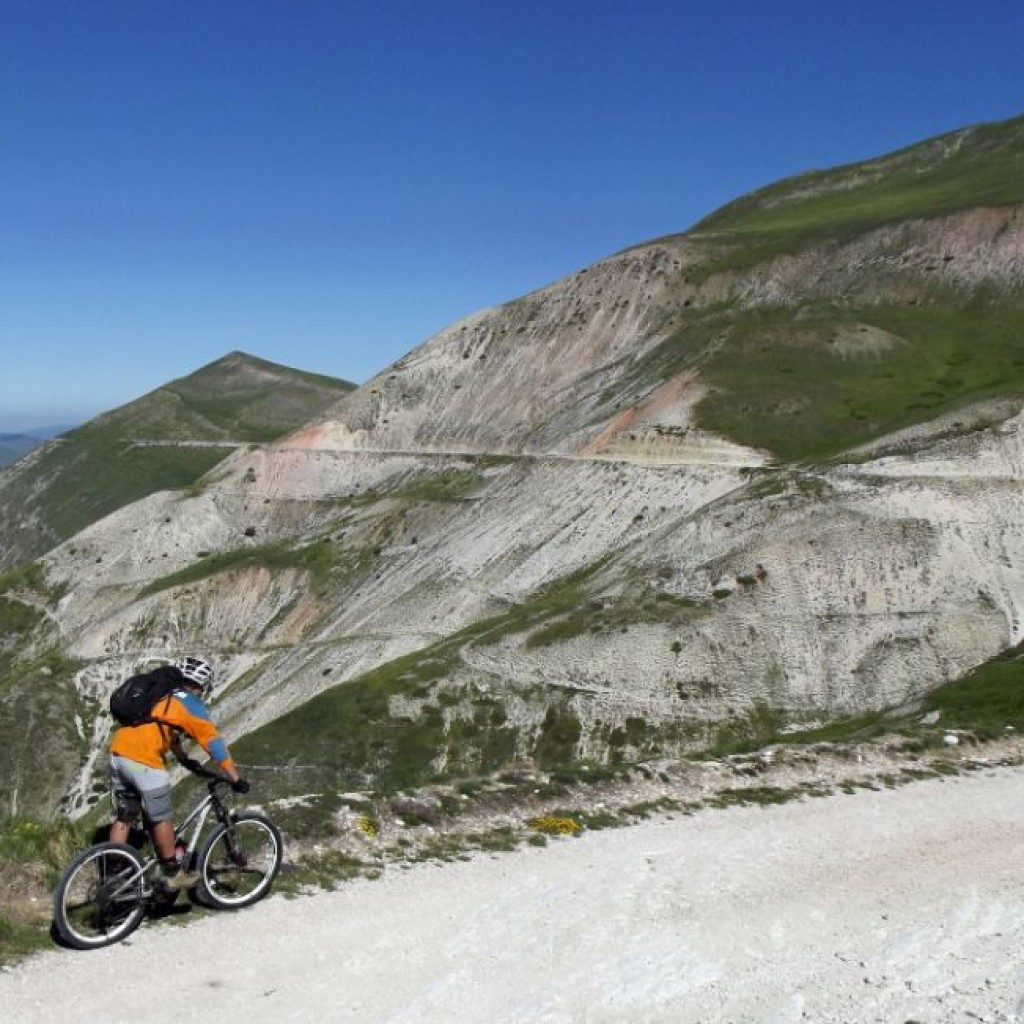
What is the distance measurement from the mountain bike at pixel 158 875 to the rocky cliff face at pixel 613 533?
105 ft

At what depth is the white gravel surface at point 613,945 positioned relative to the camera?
37.0ft

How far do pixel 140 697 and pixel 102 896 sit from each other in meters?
2.55

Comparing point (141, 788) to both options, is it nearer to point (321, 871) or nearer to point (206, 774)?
point (206, 774)

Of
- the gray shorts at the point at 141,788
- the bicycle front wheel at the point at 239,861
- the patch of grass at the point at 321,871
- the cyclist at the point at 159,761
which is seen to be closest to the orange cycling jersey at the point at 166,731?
the cyclist at the point at 159,761

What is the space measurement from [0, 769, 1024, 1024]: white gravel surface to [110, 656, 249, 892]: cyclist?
4.36ft

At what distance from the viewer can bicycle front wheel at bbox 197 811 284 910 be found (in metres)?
13.0

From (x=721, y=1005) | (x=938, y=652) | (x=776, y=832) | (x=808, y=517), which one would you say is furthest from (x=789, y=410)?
(x=721, y=1005)

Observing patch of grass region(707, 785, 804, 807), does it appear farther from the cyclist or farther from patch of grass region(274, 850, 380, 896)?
the cyclist

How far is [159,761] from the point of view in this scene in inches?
487

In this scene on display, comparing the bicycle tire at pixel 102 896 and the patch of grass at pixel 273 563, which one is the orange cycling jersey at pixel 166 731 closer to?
the bicycle tire at pixel 102 896

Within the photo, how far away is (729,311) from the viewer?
109500 mm

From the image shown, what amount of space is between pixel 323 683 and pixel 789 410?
46.7m

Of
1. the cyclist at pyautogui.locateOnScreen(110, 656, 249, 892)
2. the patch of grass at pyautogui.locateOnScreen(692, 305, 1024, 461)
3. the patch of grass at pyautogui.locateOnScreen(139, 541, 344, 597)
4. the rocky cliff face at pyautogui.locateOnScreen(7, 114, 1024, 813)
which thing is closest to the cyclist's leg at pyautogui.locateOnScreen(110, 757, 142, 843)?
the cyclist at pyautogui.locateOnScreen(110, 656, 249, 892)

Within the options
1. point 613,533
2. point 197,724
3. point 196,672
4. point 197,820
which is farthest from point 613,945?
point 613,533
